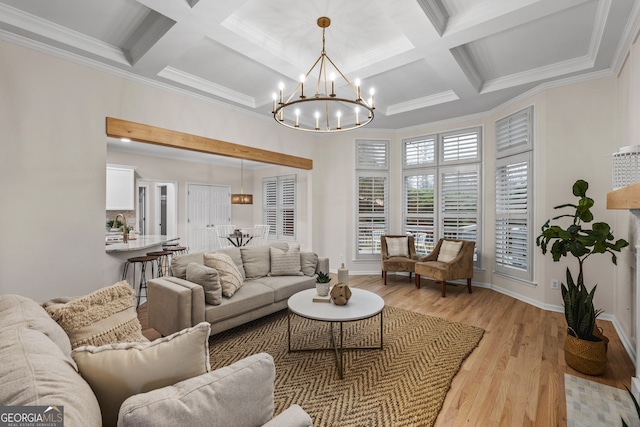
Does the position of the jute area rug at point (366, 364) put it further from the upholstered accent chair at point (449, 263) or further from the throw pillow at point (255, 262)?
the upholstered accent chair at point (449, 263)

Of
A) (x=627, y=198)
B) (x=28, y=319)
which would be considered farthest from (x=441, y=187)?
(x=28, y=319)

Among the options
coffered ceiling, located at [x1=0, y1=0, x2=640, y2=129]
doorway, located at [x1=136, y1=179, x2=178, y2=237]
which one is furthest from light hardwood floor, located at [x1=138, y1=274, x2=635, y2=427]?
doorway, located at [x1=136, y1=179, x2=178, y2=237]

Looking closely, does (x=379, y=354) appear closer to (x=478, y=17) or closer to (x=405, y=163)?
(x=478, y=17)

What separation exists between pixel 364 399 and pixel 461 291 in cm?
329

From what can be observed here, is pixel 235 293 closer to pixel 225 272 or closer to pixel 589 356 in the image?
pixel 225 272

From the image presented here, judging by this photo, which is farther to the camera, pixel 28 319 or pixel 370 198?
pixel 370 198

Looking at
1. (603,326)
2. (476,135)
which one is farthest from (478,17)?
(603,326)

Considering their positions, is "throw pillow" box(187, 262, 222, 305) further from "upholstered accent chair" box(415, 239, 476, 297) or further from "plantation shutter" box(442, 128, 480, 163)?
"plantation shutter" box(442, 128, 480, 163)

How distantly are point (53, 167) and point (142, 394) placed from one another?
3.18 m

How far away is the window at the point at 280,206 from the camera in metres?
8.01

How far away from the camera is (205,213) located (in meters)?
8.23

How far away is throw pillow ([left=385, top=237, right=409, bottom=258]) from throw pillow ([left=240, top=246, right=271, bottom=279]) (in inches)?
94.4

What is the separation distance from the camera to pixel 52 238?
2.94 m

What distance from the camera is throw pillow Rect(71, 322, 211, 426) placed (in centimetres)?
91
